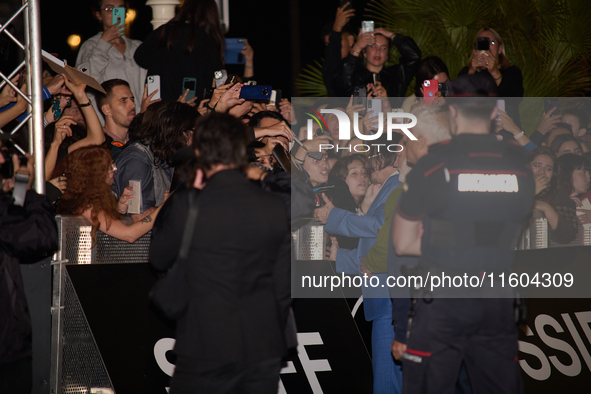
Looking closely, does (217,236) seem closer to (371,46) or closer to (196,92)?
(196,92)

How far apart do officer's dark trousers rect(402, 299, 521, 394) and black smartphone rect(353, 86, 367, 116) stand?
2.83m

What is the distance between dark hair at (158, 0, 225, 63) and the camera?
18.8ft

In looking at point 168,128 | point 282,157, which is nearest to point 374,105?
point 282,157

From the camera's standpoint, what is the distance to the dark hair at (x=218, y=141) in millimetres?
3270

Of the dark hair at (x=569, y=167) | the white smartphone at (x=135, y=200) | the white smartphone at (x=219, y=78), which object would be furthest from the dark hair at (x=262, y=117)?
the dark hair at (x=569, y=167)

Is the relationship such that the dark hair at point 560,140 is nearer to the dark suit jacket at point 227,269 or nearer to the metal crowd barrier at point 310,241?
the metal crowd barrier at point 310,241

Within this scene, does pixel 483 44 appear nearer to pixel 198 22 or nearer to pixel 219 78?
pixel 219 78

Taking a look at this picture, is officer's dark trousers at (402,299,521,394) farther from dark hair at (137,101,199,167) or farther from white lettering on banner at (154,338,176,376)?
dark hair at (137,101,199,167)

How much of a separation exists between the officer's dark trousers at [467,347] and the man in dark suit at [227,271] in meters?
0.92

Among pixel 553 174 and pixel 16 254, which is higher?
pixel 553 174

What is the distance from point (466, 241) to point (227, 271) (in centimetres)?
147

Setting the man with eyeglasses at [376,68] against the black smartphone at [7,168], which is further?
the man with eyeglasses at [376,68]

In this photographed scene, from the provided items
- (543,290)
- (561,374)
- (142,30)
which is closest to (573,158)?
(543,290)

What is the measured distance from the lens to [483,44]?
636 cm
